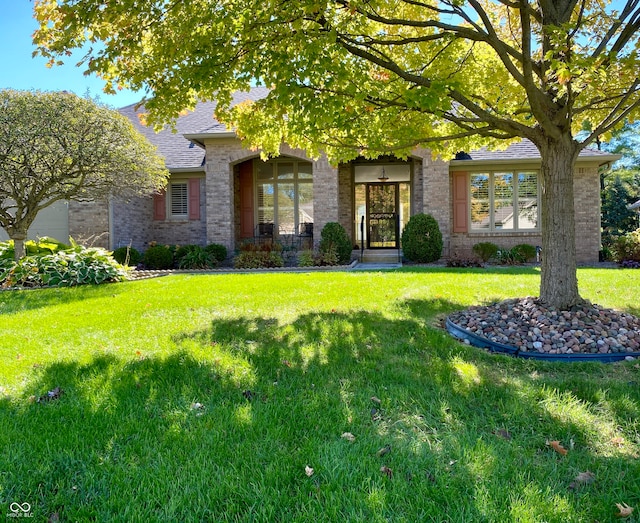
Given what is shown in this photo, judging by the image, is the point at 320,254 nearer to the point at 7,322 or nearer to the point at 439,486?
the point at 7,322

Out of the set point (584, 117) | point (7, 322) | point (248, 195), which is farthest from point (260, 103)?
point (248, 195)

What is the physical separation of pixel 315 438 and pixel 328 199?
431 inches

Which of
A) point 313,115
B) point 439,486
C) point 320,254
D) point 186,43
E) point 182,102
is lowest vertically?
point 439,486

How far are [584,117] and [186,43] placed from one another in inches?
241

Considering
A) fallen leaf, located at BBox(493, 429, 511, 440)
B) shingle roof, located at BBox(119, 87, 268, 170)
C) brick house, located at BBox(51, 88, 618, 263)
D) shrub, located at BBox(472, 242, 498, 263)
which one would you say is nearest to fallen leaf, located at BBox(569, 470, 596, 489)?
fallen leaf, located at BBox(493, 429, 511, 440)

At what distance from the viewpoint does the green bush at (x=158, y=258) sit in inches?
500

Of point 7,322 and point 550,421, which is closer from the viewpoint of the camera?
point 550,421

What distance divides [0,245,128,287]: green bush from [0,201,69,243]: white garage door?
459 centimetres

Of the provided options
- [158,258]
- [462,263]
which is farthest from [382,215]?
[158,258]

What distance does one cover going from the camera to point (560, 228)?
4.69m

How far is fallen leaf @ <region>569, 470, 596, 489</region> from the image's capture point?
1938 millimetres

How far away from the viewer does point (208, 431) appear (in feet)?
7.86

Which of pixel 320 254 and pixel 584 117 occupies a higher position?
pixel 584 117

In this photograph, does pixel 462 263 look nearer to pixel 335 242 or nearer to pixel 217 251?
pixel 335 242
